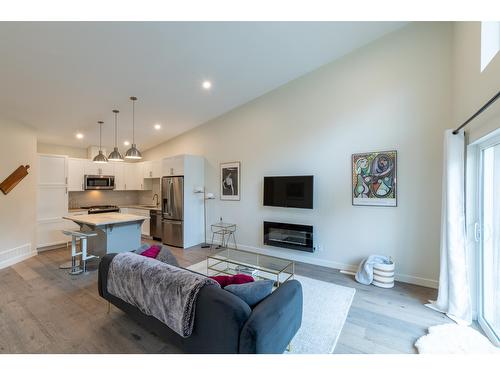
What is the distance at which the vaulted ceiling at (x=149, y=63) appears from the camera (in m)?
2.59

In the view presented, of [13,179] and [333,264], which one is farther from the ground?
[13,179]

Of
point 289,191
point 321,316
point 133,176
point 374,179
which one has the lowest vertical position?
point 321,316

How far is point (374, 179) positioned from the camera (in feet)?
11.5

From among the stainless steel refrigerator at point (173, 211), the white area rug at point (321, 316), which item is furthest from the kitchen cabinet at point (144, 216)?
the white area rug at point (321, 316)

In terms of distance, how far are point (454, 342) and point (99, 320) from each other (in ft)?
11.6

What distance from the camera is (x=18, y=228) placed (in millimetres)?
4285

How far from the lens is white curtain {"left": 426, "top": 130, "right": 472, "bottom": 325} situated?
2455mm

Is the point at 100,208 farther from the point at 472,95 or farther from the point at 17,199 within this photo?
the point at 472,95

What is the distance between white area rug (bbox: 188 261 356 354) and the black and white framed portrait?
240 cm

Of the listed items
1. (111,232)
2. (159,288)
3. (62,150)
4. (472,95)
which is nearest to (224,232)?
(111,232)

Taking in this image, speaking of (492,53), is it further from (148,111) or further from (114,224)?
(114,224)

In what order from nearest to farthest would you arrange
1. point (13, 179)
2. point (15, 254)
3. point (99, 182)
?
point (13, 179) → point (15, 254) → point (99, 182)

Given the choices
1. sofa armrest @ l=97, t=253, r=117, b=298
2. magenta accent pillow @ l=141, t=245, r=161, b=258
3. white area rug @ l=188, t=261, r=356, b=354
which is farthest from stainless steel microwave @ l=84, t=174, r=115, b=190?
white area rug @ l=188, t=261, r=356, b=354
